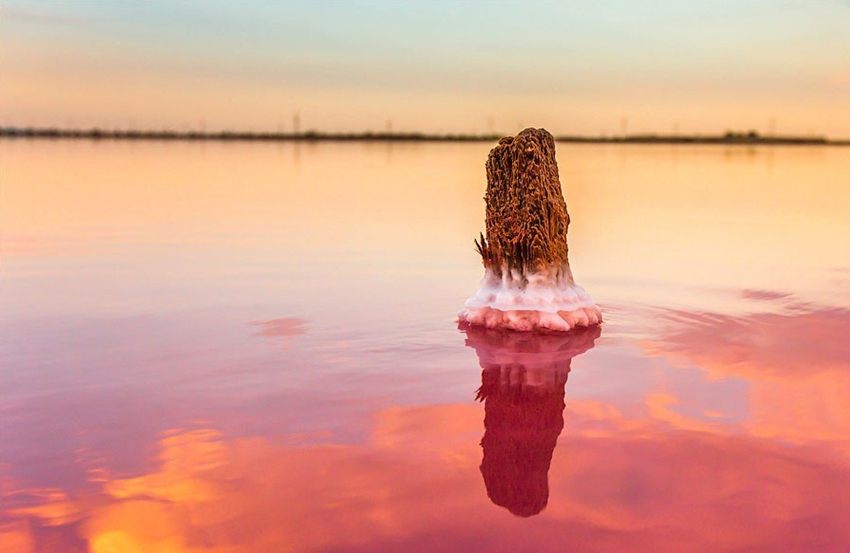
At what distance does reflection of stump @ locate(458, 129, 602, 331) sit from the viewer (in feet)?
31.1

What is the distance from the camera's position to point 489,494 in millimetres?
5230

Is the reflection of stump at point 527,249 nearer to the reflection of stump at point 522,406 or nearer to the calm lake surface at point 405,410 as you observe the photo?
the reflection of stump at point 522,406

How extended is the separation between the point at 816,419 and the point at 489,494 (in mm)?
3174

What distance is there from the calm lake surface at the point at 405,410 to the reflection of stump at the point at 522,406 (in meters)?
0.03

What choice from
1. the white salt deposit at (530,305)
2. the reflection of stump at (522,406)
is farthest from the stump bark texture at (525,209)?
the reflection of stump at (522,406)

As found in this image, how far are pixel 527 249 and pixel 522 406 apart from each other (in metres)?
3.01

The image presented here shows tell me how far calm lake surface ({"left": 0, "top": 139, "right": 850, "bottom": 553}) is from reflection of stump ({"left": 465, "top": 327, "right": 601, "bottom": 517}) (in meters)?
0.03

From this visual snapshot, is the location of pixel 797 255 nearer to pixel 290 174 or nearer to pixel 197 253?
pixel 197 253

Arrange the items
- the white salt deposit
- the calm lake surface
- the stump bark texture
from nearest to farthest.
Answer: the calm lake surface → the white salt deposit → the stump bark texture

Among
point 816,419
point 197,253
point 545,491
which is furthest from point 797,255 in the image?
point 545,491

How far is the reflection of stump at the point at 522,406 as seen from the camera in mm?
5367

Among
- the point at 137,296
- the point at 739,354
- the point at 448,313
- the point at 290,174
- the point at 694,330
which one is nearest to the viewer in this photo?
the point at 739,354

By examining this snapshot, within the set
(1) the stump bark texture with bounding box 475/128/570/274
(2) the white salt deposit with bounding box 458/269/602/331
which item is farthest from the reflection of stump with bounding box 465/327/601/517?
(1) the stump bark texture with bounding box 475/128/570/274

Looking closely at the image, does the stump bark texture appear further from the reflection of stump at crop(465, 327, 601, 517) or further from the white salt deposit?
the reflection of stump at crop(465, 327, 601, 517)
